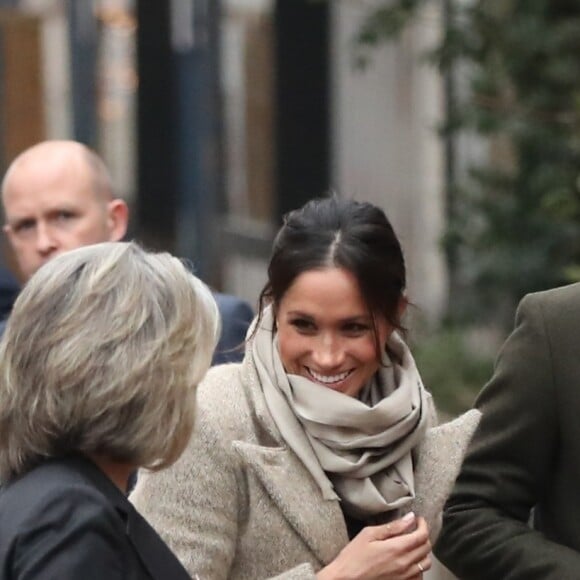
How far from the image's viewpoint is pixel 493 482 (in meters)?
3.72

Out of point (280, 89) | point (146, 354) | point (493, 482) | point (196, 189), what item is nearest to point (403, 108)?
point (280, 89)

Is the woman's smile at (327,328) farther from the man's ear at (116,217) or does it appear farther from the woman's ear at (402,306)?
the man's ear at (116,217)

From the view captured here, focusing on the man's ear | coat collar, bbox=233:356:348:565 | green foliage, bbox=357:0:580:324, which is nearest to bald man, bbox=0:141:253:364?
the man's ear

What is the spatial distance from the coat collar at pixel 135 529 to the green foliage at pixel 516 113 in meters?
6.43

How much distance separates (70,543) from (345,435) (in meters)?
0.92

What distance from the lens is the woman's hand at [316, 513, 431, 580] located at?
10.9 ft

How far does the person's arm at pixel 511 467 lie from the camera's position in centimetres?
365

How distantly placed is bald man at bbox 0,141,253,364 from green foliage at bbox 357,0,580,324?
3.88 metres

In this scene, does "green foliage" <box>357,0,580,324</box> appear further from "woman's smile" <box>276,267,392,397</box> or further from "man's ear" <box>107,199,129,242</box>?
"woman's smile" <box>276,267,392,397</box>

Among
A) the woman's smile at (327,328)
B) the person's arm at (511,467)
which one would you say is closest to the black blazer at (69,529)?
Answer: the woman's smile at (327,328)

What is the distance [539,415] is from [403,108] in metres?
11.2

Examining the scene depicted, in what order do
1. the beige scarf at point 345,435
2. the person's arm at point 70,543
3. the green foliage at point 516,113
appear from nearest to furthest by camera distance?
the person's arm at point 70,543 → the beige scarf at point 345,435 → the green foliage at point 516,113

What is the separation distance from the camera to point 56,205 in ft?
17.9

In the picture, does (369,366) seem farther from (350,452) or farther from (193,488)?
(193,488)
